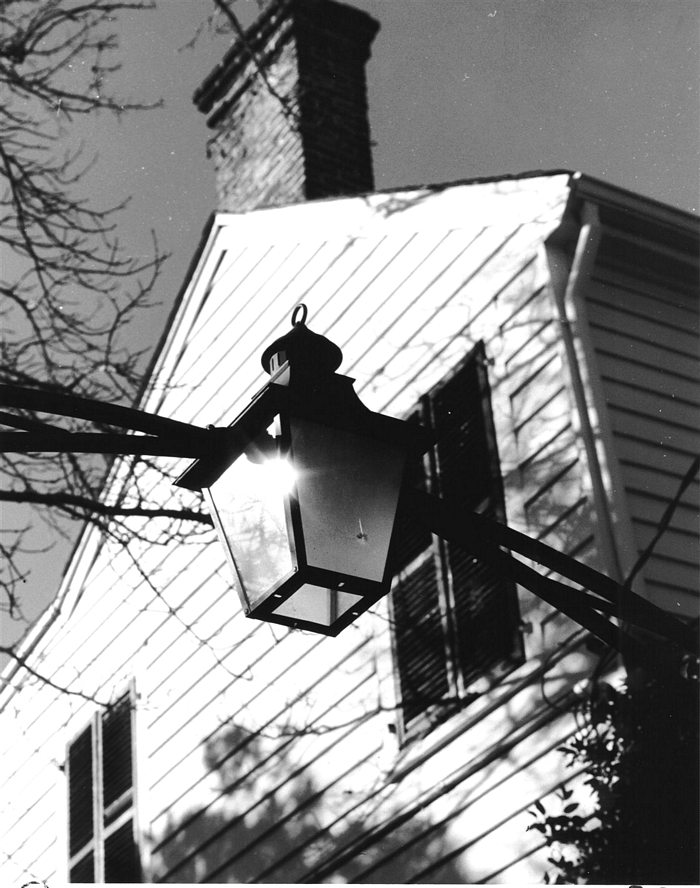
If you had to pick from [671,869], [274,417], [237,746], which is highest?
[237,746]

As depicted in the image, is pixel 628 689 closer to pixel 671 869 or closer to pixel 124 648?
pixel 671 869

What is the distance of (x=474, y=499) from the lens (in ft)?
21.3

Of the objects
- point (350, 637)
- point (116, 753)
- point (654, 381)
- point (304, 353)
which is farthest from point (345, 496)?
point (116, 753)

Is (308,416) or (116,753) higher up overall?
(116,753)

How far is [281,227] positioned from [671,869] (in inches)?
206

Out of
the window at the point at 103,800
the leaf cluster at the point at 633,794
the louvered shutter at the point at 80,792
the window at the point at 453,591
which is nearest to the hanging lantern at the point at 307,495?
the leaf cluster at the point at 633,794

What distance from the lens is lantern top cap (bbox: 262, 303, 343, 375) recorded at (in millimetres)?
2840

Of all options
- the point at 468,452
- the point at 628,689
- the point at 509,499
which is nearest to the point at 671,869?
the point at 628,689

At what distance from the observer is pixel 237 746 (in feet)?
25.3

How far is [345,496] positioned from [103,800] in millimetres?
6871

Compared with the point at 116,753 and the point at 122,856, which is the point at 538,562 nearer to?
the point at 122,856

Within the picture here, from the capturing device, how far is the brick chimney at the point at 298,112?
9.49 meters

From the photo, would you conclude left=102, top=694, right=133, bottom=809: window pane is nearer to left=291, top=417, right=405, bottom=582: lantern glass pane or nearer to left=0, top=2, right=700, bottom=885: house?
left=0, top=2, right=700, bottom=885: house

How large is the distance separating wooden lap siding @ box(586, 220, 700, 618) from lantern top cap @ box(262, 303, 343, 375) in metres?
3.16
